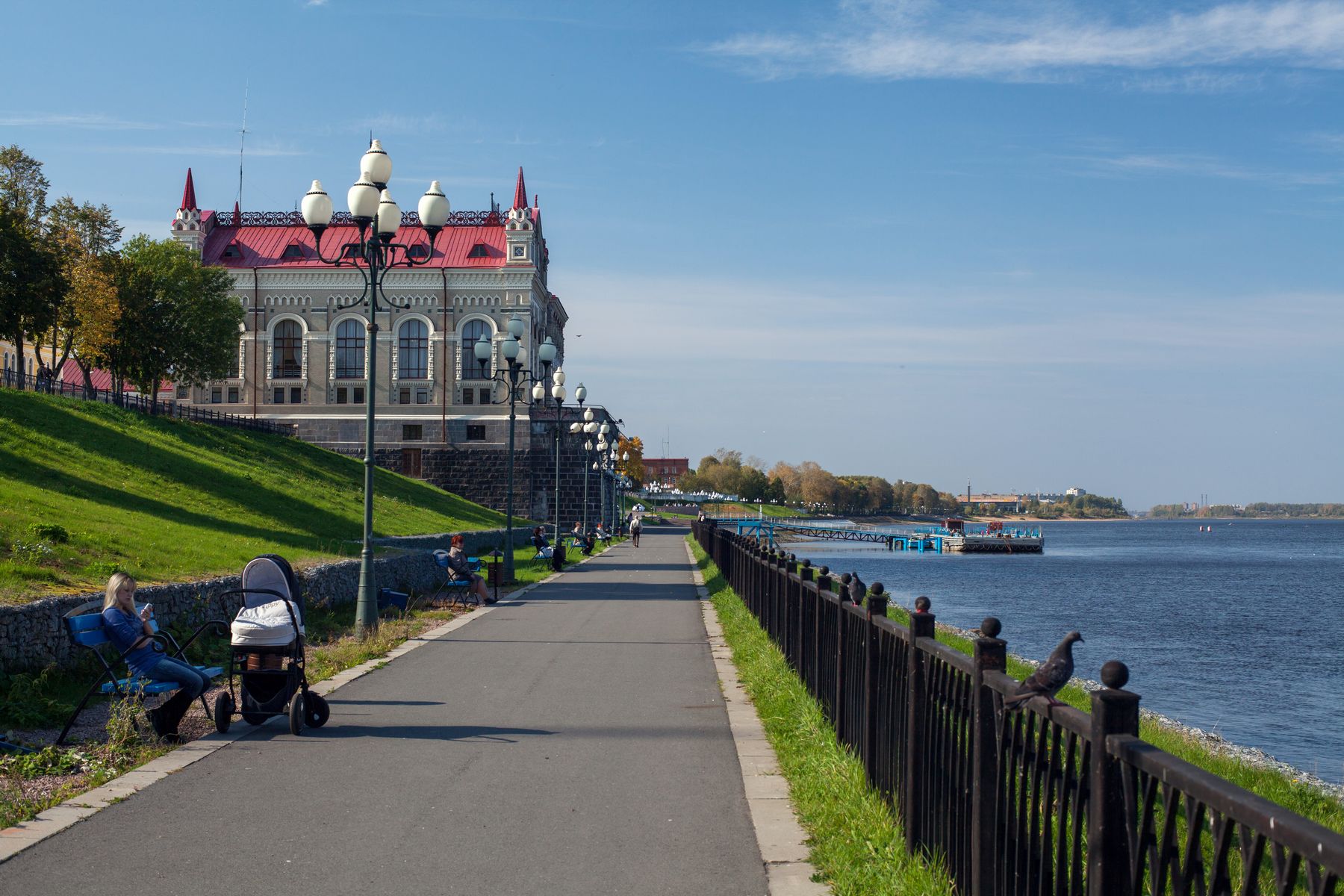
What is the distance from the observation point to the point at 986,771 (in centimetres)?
454

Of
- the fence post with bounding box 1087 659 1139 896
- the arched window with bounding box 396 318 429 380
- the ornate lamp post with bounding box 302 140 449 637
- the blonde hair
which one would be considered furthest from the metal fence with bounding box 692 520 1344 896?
the arched window with bounding box 396 318 429 380

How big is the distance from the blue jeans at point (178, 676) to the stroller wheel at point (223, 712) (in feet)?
1.05

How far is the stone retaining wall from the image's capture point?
10.3 meters

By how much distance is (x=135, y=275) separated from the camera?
55469 mm

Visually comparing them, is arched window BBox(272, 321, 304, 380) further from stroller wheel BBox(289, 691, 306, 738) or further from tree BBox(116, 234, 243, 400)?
stroller wheel BBox(289, 691, 306, 738)

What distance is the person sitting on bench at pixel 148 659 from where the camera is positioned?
8789mm

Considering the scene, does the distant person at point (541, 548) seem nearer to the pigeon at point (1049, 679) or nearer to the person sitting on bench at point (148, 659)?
the person sitting on bench at point (148, 659)

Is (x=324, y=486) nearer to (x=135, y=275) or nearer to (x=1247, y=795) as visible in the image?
(x=135, y=275)

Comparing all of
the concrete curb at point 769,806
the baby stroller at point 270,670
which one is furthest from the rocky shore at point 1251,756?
the baby stroller at point 270,670

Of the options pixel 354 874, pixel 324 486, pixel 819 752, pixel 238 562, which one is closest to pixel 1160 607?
pixel 324 486

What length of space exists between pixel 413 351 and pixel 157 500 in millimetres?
52015

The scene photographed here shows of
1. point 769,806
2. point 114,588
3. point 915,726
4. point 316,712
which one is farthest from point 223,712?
point 915,726

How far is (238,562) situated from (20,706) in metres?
9.84

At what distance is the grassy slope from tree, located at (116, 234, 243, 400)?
7.87m
